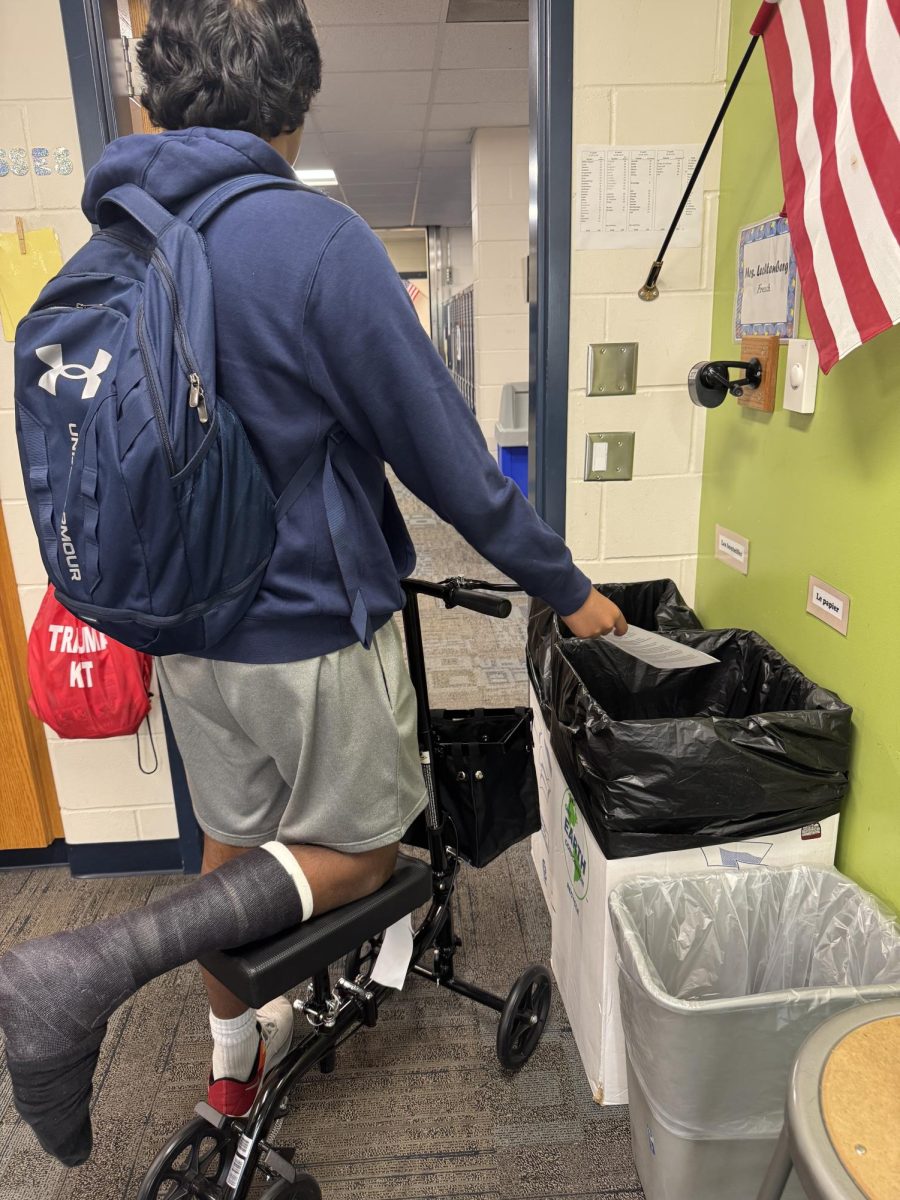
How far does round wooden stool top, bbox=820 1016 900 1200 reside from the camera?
2.47 ft

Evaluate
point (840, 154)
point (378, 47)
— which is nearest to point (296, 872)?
point (840, 154)

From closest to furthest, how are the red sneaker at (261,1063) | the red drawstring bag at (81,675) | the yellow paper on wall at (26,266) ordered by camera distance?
the red sneaker at (261,1063), the yellow paper on wall at (26,266), the red drawstring bag at (81,675)

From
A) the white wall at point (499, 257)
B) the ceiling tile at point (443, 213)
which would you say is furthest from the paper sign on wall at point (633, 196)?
the ceiling tile at point (443, 213)

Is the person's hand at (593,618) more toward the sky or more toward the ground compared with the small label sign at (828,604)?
more toward the sky

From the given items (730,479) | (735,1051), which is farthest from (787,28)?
(735,1051)

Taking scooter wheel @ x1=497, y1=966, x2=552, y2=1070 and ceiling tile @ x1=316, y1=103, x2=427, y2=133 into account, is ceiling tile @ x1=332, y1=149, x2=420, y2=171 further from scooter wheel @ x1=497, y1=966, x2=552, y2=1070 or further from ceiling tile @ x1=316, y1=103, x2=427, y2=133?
scooter wheel @ x1=497, y1=966, x2=552, y2=1070

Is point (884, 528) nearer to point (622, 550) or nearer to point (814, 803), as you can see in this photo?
point (814, 803)

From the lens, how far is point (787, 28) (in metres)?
1.36

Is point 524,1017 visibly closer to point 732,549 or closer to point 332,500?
point 732,549

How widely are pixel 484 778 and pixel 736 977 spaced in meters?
0.53

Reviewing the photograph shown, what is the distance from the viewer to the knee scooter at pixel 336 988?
1114mm

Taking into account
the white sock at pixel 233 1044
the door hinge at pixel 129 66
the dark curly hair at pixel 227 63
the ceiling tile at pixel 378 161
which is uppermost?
the ceiling tile at pixel 378 161

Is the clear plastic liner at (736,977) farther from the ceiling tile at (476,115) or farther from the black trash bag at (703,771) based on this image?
the ceiling tile at (476,115)

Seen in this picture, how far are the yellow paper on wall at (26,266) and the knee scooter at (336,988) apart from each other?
1147 millimetres
